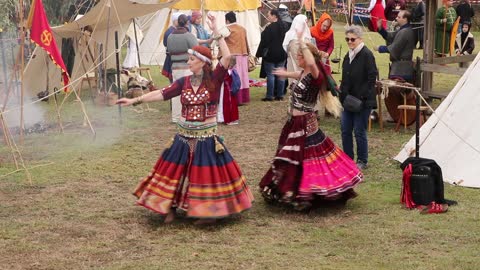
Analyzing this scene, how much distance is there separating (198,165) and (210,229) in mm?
495

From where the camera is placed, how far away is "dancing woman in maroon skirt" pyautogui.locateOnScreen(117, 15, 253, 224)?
648 centimetres

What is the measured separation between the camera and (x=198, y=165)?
650 centimetres

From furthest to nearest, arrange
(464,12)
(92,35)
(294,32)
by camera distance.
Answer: (464,12)
(92,35)
(294,32)

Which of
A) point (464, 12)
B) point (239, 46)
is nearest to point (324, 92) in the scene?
point (239, 46)

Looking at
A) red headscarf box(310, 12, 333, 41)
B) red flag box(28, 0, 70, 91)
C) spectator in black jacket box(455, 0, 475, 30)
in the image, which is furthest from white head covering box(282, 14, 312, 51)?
spectator in black jacket box(455, 0, 475, 30)

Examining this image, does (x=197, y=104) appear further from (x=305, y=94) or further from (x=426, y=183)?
(x=426, y=183)

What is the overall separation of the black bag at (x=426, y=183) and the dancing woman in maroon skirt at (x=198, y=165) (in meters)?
1.36

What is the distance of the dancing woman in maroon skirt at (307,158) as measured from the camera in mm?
6852

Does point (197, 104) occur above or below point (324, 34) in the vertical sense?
below

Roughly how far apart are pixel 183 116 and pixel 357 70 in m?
2.16

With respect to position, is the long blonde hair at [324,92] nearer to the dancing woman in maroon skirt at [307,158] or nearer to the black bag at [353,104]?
the dancing woman in maroon skirt at [307,158]

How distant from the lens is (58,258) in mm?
5828

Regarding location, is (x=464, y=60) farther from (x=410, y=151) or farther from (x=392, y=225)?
(x=392, y=225)

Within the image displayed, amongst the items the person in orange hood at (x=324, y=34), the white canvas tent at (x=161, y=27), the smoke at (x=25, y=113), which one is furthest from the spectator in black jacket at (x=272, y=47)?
the white canvas tent at (x=161, y=27)
